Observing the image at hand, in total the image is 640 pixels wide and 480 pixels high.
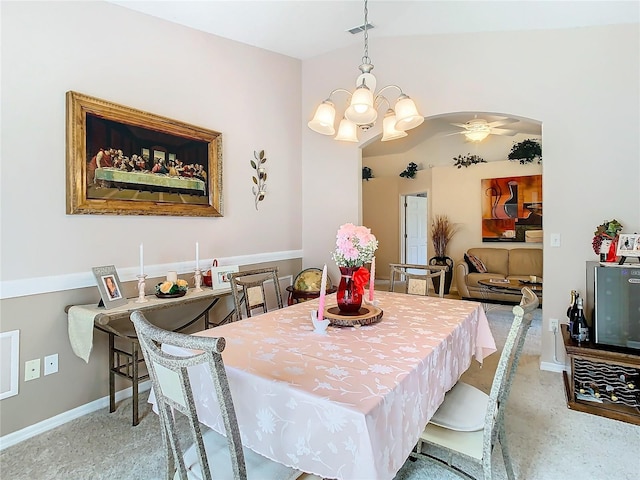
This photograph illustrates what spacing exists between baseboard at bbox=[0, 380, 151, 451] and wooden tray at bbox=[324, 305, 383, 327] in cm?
184

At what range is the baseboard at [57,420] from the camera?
215cm

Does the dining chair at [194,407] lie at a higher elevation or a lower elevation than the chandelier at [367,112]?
lower

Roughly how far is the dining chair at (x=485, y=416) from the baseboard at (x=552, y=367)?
194 centimetres

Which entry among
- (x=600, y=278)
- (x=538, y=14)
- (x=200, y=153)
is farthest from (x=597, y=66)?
(x=200, y=153)

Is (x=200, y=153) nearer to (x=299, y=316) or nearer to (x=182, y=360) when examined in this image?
(x=299, y=316)

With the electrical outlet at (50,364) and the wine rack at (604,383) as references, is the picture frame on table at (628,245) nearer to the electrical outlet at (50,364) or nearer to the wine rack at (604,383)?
the wine rack at (604,383)

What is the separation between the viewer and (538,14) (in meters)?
2.96

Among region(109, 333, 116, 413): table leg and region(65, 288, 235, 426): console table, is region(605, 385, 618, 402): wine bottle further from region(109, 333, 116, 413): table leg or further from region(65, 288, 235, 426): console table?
region(109, 333, 116, 413): table leg

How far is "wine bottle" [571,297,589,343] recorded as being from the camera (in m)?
2.71

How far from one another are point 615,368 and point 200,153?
Answer: 3722 mm

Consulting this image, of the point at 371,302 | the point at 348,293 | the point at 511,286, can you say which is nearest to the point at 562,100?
the point at 371,302

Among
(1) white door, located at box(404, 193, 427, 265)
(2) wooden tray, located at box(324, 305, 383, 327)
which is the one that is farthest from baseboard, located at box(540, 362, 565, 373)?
(1) white door, located at box(404, 193, 427, 265)

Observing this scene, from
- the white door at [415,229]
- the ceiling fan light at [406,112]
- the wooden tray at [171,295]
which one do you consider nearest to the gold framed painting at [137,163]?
the wooden tray at [171,295]

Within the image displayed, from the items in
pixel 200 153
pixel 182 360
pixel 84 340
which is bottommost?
pixel 84 340
